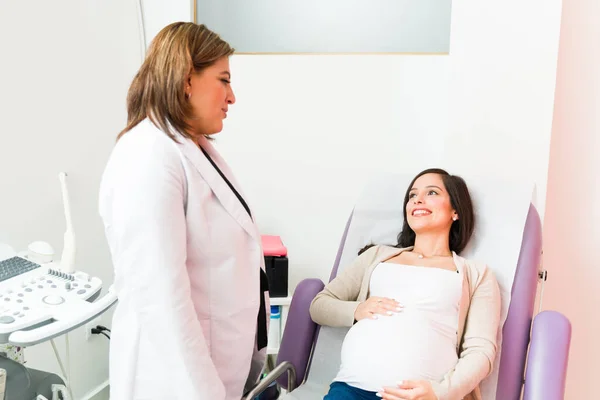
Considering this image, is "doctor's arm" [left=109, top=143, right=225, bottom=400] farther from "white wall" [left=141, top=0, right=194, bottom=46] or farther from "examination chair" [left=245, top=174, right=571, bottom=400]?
"white wall" [left=141, top=0, right=194, bottom=46]

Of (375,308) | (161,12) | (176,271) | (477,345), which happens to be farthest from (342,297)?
(161,12)

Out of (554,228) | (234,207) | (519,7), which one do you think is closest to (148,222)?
(234,207)

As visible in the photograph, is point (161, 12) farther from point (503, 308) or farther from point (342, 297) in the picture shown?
point (503, 308)

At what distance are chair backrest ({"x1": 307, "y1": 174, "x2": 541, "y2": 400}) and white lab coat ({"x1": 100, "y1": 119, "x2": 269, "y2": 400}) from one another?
50cm

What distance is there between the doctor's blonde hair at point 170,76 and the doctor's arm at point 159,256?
0.08 m

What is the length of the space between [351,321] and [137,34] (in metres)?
1.44

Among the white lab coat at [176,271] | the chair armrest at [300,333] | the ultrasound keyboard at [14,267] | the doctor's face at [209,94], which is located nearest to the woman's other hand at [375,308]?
the chair armrest at [300,333]

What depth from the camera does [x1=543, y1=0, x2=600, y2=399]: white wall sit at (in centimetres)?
190

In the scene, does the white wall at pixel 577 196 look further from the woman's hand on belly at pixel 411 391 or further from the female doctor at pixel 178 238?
the female doctor at pixel 178 238

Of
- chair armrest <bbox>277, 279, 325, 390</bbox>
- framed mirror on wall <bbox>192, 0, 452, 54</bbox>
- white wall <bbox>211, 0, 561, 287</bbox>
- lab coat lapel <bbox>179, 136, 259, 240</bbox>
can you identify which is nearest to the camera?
lab coat lapel <bbox>179, 136, 259, 240</bbox>

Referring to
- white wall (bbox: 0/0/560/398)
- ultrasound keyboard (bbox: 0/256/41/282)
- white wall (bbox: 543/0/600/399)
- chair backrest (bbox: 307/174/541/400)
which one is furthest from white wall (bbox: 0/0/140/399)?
white wall (bbox: 543/0/600/399)

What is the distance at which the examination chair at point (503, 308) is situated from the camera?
1.30 metres

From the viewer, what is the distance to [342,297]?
162 centimetres

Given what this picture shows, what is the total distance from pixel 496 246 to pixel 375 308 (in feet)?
1.40
